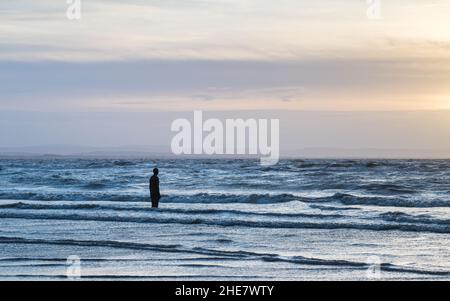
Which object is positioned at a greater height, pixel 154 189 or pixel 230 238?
pixel 154 189

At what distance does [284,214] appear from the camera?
78.3 feet

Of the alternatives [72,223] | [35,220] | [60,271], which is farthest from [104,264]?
[35,220]

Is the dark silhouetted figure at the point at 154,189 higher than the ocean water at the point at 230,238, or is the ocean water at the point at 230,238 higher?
the dark silhouetted figure at the point at 154,189

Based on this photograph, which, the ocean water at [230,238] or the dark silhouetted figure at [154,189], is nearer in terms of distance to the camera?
the ocean water at [230,238]

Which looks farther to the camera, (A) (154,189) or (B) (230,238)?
(A) (154,189)

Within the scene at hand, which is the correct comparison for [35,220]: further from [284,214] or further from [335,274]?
[335,274]

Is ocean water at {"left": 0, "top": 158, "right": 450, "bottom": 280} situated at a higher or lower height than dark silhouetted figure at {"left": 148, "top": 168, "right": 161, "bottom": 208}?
lower

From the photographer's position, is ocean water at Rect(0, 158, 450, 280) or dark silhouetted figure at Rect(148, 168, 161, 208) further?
dark silhouetted figure at Rect(148, 168, 161, 208)
